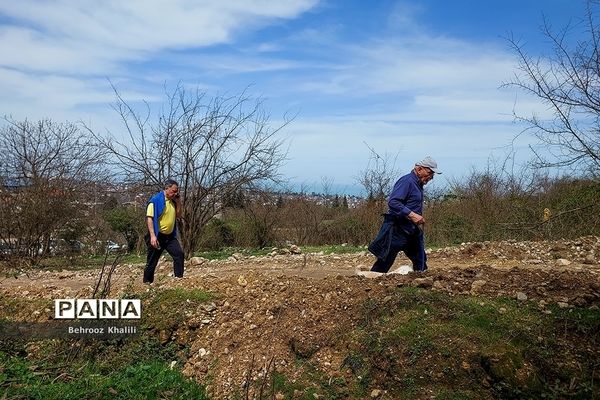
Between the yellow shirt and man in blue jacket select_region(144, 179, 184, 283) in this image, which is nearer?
man in blue jacket select_region(144, 179, 184, 283)

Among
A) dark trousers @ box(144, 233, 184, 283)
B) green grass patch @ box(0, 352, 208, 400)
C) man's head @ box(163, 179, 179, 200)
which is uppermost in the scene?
man's head @ box(163, 179, 179, 200)

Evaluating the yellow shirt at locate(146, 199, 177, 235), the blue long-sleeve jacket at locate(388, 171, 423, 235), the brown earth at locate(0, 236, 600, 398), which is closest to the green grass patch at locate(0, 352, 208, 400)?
the brown earth at locate(0, 236, 600, 398)

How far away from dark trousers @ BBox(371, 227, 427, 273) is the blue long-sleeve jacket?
0.09 m

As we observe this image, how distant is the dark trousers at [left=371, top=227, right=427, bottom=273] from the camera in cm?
629

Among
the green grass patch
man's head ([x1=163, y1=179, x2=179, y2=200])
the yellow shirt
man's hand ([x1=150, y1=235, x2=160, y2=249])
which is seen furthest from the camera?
man's head ([x1=163, y1=179, x2=179, y2=200])

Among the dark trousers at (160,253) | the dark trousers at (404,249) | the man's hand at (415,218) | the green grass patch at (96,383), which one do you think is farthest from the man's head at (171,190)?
the man's hand at (415,218)

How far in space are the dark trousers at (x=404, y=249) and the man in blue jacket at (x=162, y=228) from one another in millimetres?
2689

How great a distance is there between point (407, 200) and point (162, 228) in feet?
10.4

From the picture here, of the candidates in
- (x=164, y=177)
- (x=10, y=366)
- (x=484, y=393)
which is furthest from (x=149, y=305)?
(x=164, y=177)

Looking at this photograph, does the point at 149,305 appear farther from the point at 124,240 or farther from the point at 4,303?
the point at 124,240

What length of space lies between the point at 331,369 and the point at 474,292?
173 centimetres

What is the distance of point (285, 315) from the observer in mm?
5582

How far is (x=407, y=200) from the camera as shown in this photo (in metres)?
6.27

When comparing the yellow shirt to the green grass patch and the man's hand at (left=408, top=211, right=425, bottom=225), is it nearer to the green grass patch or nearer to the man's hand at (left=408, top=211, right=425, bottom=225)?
the green grass patch
